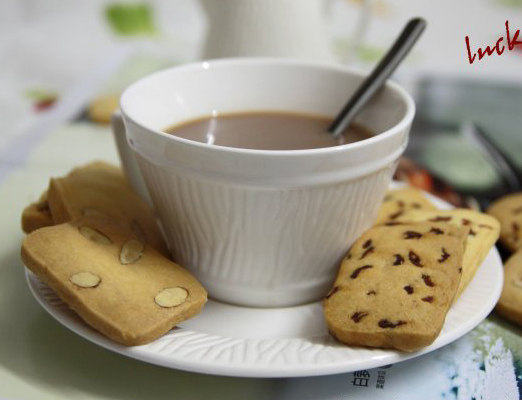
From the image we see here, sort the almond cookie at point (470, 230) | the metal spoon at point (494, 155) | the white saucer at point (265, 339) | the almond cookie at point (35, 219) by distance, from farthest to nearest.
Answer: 1. the metal spoon at point (494, 155)
2. the almond cookie at point (35, 219)
3. the almond cookie at point (470, 230)
4. the white saucer at point (265, 339)

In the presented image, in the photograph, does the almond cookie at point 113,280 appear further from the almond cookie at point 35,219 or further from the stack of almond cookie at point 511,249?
the stack of almond cookie at point 511,249

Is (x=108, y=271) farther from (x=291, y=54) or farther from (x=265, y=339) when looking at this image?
(x=291, y=54)

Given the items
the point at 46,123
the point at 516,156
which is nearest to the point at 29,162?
the point at 46,123

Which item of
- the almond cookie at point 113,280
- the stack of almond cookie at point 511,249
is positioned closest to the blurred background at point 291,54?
the stack of almond cookie at point 511,249

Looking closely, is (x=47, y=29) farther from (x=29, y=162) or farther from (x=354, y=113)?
(x=354, y=113)

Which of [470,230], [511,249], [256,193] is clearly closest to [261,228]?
[256,193]

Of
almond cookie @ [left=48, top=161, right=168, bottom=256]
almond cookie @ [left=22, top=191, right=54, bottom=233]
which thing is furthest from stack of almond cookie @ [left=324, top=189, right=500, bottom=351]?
almond cookie @ [left=22, top=191, right=54, bottom=233]
